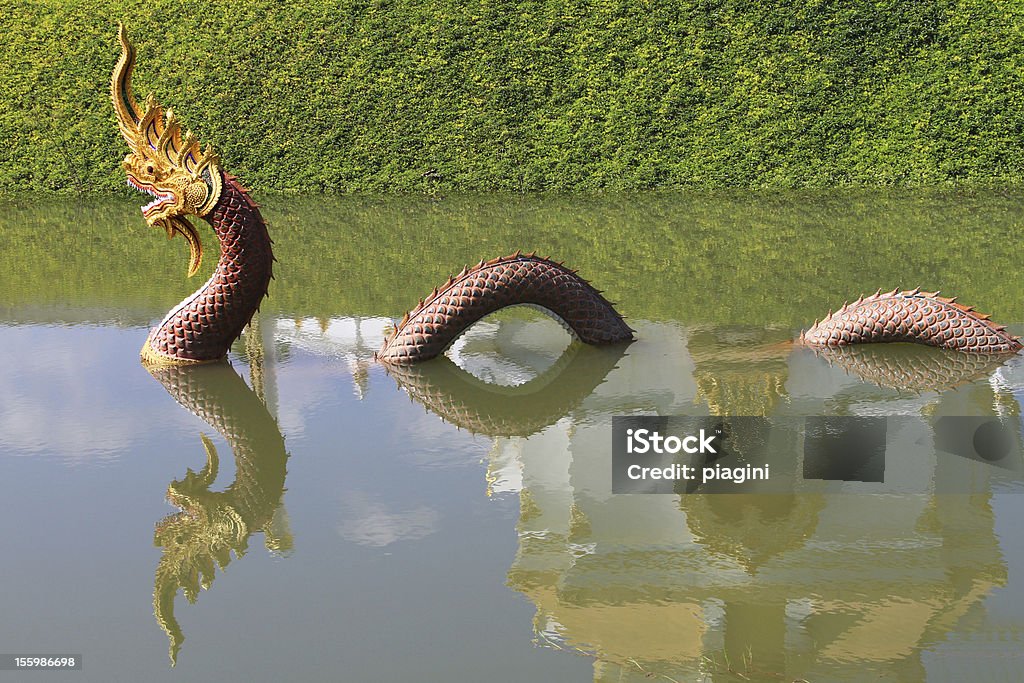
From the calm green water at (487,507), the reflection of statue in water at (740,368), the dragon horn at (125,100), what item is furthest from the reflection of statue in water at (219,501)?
the reflection of statue in water at (740,368)

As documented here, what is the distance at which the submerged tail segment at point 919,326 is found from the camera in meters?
7.41

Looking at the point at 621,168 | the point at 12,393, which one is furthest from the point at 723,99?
the point at 12,393

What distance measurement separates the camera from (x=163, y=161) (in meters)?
7.37

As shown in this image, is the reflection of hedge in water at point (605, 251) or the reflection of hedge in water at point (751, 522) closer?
the reflection of hedge in water at point (751, 522)

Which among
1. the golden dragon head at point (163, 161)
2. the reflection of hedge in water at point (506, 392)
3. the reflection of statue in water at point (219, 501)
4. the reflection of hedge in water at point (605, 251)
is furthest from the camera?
the reflection of hedge in water at point (605, 251)

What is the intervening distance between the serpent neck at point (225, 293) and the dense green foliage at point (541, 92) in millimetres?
9087

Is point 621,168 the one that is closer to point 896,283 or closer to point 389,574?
point 896,283

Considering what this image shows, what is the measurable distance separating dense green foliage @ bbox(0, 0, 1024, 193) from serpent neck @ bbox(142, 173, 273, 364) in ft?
29.8

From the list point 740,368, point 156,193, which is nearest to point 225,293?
point 156,193

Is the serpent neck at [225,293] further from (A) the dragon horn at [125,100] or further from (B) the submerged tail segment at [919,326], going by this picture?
(B) the submerged tail segment at [919,326]

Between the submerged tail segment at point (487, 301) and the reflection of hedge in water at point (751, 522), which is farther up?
the submerged tail segment at point (487, 301)

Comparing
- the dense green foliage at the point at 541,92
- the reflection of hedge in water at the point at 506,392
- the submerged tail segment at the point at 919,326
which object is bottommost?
the reflection of hedge in water at the point at 506,392

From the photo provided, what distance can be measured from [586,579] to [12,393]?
4335 millimetres

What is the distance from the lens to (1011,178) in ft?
49.9
